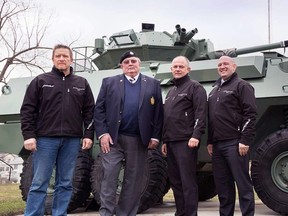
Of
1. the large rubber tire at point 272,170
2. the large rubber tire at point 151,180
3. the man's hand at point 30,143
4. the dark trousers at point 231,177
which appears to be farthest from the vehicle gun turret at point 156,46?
the man's hand at point 30,143

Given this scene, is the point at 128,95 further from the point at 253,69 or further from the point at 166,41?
the point at 166,41

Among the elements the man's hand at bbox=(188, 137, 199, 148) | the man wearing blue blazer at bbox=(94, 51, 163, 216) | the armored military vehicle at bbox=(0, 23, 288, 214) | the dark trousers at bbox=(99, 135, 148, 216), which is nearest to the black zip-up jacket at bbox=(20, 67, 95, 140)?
the man wearing blue blazer at bbox=(94, 51, 163, 216)

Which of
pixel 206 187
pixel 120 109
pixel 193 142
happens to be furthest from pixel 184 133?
pixel 206 187

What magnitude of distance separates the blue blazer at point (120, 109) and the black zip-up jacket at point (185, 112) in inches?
7.4

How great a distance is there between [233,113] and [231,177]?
2.52 ft

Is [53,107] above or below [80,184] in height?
above

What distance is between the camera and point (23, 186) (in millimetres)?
8672

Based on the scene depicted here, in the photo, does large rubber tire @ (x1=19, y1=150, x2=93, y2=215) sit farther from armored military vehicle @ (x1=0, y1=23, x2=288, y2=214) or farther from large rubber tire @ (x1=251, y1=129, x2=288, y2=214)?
large rubber tire @ (x1=251, y1=129, x2=288, y2=214)

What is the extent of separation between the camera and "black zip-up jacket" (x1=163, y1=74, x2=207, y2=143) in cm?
593

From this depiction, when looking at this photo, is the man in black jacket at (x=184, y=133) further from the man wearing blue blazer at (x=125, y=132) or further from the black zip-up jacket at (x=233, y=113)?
the man wearing blue blazer at (x=125, y=132)

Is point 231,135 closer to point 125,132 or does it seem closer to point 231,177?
point 231,177

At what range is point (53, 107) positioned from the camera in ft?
18.3

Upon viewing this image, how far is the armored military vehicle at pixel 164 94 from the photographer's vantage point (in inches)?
277

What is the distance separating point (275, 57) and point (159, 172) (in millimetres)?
2540
